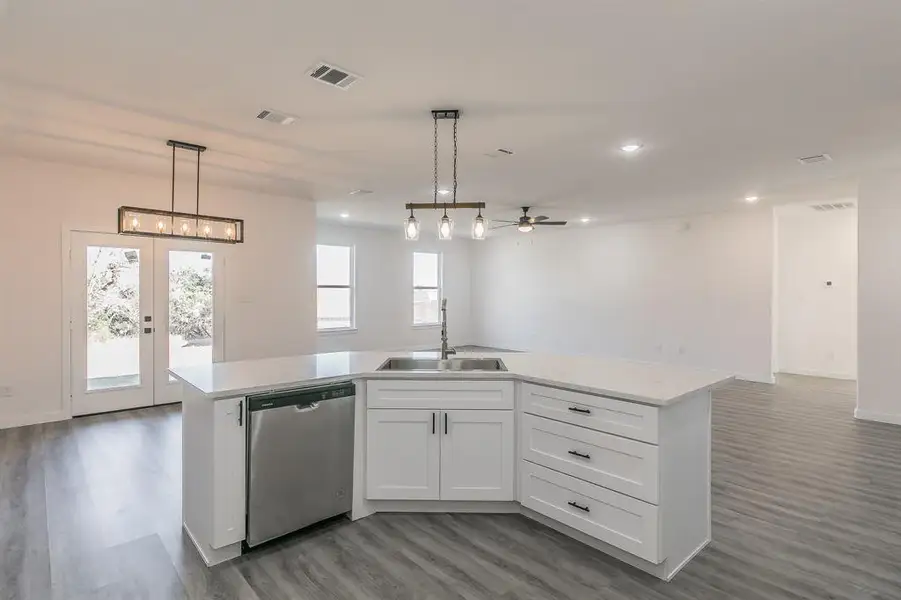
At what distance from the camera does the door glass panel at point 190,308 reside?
5.68 meters

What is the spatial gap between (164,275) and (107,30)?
3.76 m

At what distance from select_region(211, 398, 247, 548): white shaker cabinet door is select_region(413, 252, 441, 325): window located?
26.2 ft

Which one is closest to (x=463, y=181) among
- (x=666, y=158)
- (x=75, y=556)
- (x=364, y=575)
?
(x=666, y=158)

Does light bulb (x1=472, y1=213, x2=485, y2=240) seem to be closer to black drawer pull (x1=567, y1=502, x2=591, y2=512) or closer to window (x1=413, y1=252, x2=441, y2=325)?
black drawer pull (x1=567, y1=502, x2=591, y2=512)

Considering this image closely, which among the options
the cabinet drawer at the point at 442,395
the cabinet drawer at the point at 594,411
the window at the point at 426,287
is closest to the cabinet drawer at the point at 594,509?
the cabinet drawer at the point at 594,411

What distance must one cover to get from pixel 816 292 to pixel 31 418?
36.2 ft

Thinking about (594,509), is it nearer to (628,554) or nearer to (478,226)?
(628,554)

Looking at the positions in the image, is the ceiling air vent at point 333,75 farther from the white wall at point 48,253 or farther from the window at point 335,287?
the window at point 335,287

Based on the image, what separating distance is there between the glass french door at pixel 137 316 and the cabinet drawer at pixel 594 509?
466 cm

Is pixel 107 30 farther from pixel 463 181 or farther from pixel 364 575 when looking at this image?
pixel 463 181

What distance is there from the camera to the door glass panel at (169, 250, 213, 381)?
5676 millimetres

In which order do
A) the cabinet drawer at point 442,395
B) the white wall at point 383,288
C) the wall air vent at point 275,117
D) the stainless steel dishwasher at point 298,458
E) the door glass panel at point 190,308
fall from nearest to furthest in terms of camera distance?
the stainless steel dishwasher at point 298,458 → the cabinet drawer at point 442,395 → the wall air vent at point 275,117 → the door glass panel at point 190,308 → the white wall at point 383,288

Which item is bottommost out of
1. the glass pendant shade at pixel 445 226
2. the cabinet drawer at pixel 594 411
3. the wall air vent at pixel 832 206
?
the cabinet drawer at pixel 594 411

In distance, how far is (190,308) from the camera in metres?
5.78
